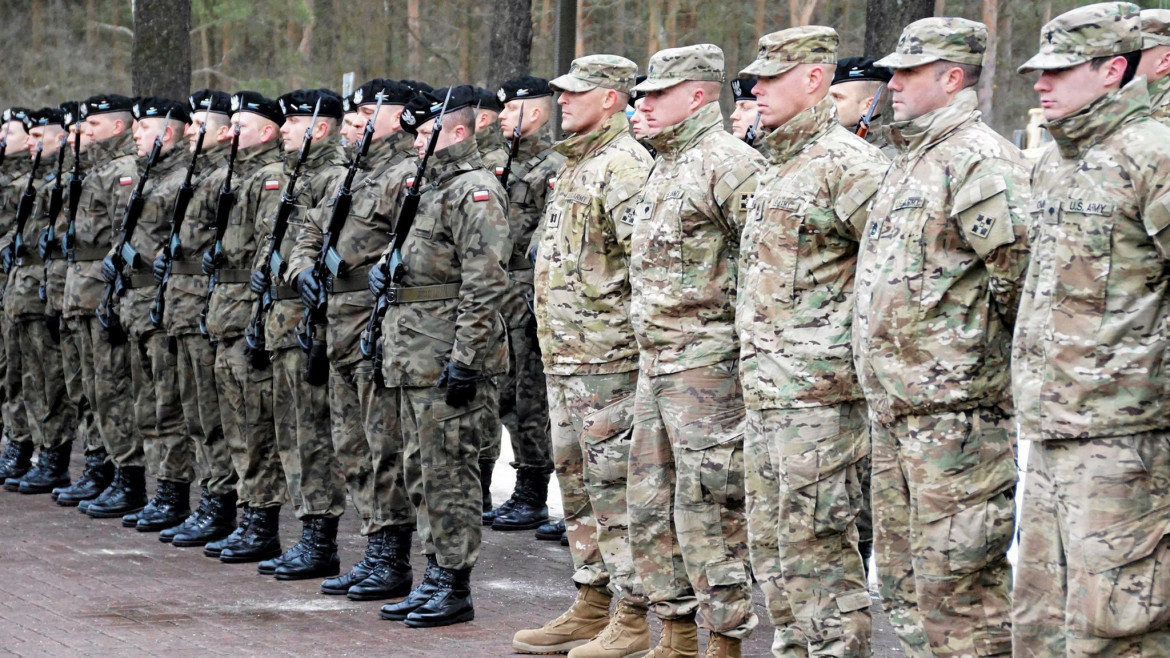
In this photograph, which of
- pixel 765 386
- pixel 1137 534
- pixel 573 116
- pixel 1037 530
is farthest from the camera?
pixel 573 116

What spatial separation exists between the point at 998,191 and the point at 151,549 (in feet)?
19.3

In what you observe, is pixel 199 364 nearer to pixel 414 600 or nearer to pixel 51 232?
pixel 51 232

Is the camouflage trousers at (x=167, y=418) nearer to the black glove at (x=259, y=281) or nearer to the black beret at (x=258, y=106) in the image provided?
the black glove at (x=259, y=281)

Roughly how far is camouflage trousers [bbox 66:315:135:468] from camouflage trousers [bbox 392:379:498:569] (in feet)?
11.3

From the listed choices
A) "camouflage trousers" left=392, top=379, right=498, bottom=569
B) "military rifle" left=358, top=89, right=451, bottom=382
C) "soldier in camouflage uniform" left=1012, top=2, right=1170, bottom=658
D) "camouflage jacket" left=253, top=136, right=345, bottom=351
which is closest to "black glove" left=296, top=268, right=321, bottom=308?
"camouflage jacket" left=253, top=136, right=345, bottom=351

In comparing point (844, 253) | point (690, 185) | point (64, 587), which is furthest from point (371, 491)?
point (844, 253)

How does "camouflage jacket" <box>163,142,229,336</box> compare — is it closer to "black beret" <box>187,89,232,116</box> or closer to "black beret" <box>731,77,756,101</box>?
"black beret" <box>187,89,232,116</box>

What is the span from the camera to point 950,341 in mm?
4703

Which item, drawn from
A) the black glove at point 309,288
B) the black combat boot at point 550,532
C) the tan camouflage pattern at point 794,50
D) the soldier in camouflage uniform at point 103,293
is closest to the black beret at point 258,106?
the soldier in camouflage uniform at point 103,293

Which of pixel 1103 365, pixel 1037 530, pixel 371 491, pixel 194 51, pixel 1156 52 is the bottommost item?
pixel 371 491

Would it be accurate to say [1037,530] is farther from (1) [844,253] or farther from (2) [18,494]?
(2) [18,494]

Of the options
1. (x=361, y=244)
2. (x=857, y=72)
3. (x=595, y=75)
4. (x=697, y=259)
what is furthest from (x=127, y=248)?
(x=697, y=259)

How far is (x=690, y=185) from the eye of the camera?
229 inches

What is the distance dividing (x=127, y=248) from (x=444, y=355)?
11.0 ft
